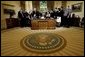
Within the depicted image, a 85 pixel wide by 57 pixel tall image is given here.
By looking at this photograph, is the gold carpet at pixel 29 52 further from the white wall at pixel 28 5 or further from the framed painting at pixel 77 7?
the white wall at pixel 28 5

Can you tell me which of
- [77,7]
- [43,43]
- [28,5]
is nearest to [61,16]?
[77,7]

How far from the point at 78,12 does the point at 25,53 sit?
→ 6.17m

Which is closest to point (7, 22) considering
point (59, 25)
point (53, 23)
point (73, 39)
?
point (53, 23)

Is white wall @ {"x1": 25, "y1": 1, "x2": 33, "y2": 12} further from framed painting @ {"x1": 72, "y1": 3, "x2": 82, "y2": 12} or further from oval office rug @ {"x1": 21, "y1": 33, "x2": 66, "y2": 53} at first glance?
oval office rug @ {"x1": 21, "y1": 33, "x2": 66, "y2": 53}

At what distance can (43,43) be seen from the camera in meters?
5.18

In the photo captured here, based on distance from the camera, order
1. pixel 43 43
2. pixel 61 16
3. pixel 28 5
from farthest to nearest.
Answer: pixel 28 5, pixel 61 16, pixel 43 43

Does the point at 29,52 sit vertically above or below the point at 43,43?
below

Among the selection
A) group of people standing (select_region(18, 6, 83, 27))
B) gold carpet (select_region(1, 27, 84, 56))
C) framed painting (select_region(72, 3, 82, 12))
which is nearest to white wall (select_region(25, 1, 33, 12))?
group of people standing (select_region(18, 6, 83, 27))

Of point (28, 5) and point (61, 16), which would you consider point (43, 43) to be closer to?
point (61, 16)

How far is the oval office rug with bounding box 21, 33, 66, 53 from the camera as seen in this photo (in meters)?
4.68

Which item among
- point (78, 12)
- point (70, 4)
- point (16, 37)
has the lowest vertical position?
point (16, 37)

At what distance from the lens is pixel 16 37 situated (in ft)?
19.4

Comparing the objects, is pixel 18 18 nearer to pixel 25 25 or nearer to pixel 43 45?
pixel 25 25

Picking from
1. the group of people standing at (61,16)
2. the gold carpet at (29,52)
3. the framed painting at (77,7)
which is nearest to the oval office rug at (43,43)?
the gold carpet at (29,52)
